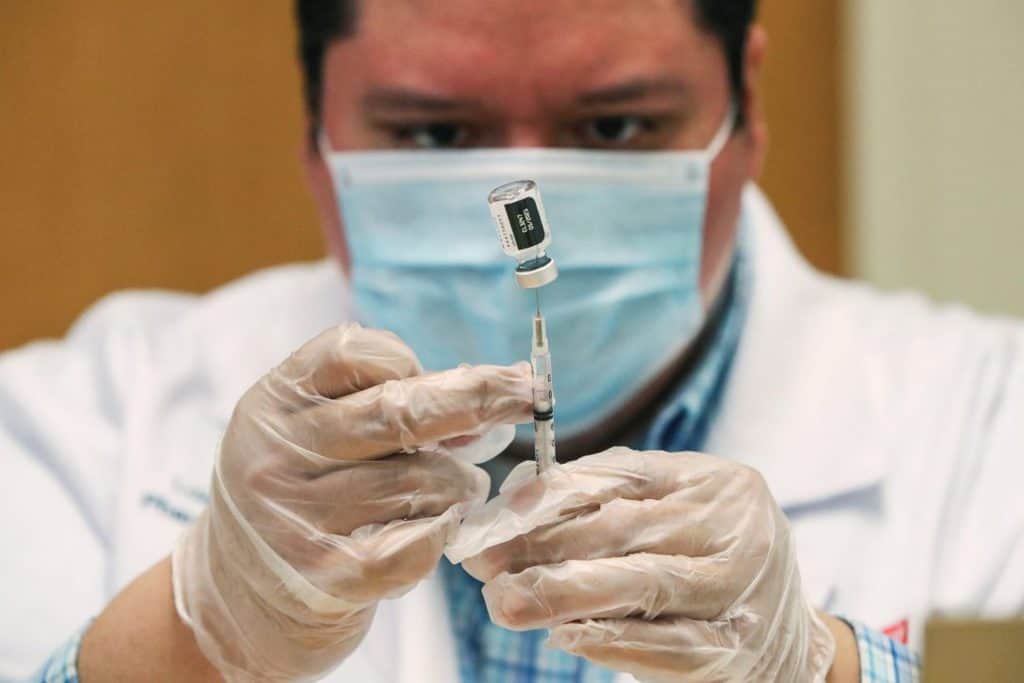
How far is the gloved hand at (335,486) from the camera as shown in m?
0.72

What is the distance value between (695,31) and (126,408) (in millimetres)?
733

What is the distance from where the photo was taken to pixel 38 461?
1.23 meters

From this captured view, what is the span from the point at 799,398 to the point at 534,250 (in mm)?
554

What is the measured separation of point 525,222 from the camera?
0.70 m

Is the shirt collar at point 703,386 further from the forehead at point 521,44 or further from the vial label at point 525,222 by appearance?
the vial label at point 525,222

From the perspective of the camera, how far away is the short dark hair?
1148mm

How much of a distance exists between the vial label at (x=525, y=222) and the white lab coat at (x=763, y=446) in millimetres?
475

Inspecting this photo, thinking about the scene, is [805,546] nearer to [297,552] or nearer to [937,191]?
[297,552]

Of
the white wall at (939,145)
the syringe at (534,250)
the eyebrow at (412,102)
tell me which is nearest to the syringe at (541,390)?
the syringe at (534,250)

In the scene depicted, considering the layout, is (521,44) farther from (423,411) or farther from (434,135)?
(423,411)

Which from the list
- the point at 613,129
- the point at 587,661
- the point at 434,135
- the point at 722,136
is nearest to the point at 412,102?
the point at 434,135

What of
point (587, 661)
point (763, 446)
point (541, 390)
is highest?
point (541, 390)

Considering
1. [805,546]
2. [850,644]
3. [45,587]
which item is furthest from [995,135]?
[45,587]

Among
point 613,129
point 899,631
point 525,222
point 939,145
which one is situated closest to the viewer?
point 525,222
